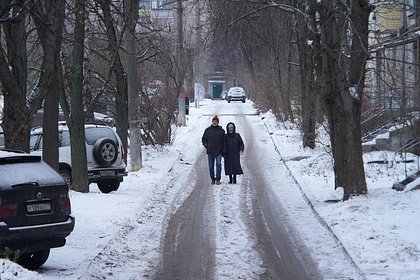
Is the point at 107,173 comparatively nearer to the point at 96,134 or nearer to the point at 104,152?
the point at 104,152

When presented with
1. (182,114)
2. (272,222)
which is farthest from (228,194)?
(182,114)

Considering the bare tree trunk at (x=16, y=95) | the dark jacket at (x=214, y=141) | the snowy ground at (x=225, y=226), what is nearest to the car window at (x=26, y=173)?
the snowy ground at (x=225, y=226)

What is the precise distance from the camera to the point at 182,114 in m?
40.1

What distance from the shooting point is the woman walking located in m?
20.0

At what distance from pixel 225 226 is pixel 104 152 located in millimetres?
5904

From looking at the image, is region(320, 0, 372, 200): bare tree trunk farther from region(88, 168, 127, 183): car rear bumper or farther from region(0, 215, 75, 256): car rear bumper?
region(0, 215, 75, 256): car rear bumper

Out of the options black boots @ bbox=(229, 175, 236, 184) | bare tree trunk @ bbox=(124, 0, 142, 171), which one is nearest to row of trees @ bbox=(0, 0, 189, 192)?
bare tree trunk @ bbox=(124, 0, 142, 171)

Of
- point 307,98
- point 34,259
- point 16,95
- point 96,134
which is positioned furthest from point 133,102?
point 34,259

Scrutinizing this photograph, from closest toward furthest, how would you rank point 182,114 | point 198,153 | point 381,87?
1. point 381,87
2. point 198,153
3. point 182,114

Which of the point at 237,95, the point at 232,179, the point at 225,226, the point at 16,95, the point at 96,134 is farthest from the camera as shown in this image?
the point at 237,95

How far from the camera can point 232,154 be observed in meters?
20.1

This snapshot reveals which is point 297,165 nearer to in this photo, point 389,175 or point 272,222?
point 389,175

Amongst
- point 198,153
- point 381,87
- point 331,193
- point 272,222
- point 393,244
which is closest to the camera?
point 393,244

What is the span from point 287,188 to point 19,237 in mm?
11240
